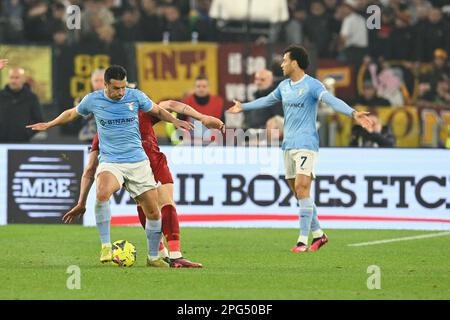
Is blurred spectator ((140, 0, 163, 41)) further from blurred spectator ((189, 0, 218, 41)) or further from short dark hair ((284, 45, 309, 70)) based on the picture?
short dark hair ((284, 45, 309, 70))

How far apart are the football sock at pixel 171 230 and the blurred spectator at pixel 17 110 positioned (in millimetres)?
7175

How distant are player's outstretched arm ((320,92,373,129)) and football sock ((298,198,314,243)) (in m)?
1.33

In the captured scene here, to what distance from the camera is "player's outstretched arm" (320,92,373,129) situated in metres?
15.0

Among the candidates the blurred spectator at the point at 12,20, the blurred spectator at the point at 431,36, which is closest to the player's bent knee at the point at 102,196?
the blurred spectator at the point at 12,20

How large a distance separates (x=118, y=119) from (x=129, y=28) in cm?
1191

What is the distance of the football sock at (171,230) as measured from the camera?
14.4 metres

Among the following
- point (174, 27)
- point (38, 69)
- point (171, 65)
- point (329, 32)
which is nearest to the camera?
point (38, 69)

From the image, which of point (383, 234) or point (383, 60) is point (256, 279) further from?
point (383, 60)

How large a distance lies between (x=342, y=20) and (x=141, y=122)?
12173 millimetres

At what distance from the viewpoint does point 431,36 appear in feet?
84.5

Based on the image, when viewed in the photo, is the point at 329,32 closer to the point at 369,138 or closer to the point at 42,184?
the point at 369,138

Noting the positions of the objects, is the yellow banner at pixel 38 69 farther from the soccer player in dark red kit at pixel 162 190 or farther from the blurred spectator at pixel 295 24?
the soccer player in dark red kit at pixel 162 190

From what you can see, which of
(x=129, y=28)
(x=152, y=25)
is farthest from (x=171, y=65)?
(x=129, y=28)

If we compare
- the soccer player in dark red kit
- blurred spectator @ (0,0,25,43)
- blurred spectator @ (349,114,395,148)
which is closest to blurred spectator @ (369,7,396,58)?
blurred spectator @ (349,114,395,148)
